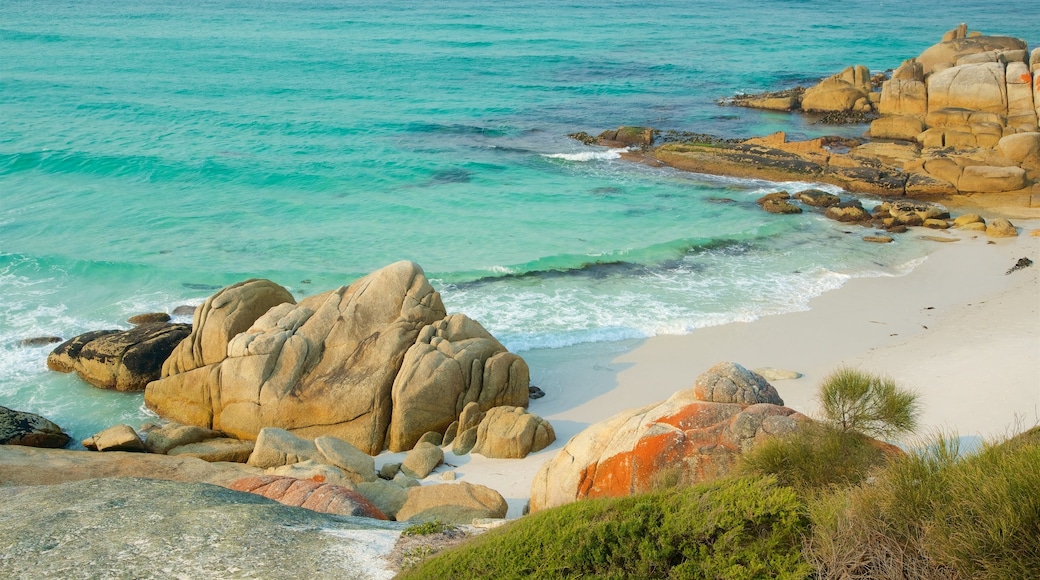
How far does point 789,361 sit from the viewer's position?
711 inches

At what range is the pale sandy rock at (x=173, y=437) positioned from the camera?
1505cm

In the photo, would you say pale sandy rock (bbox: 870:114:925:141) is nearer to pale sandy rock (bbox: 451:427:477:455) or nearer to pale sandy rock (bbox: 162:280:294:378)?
pale sandy rock (bbox: 451:427:477:455)

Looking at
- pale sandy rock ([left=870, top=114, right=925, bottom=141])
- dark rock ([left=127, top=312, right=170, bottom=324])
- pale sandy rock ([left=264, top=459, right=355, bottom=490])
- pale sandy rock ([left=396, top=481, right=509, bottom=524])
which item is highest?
pale sandy rock ([left=870, top=114, right=925, bottom=141])

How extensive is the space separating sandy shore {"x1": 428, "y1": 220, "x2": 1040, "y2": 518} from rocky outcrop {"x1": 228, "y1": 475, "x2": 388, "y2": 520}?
243 cm

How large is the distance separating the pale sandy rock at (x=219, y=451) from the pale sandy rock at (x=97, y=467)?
2.14 ft

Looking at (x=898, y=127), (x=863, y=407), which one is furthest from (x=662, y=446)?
(x=898, y=127)

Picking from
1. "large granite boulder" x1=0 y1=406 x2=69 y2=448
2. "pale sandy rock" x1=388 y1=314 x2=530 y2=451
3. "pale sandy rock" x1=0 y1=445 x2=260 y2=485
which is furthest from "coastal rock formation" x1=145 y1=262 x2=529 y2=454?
"pale sandy rock" x1=0 y1=445 x2=260 y2=485

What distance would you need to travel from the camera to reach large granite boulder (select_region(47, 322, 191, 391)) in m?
17.6

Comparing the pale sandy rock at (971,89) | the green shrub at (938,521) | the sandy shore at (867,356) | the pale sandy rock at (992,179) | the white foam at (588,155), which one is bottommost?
the sandy shore at (867,356)

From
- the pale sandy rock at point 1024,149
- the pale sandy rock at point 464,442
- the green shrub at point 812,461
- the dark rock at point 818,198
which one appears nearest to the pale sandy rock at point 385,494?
the pale sandy rock at point 464,442

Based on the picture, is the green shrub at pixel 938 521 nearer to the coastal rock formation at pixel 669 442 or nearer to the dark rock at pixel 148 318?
the coastal rock formation at pixel 669 442

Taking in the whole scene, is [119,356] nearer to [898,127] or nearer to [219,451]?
[219,451]

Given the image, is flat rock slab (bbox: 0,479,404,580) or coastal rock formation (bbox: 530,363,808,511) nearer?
flat rock slab (bbox: 0,479,404,580)

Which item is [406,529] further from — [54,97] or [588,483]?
[54,97]
